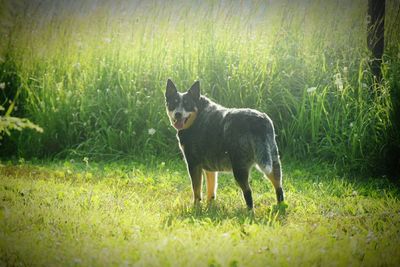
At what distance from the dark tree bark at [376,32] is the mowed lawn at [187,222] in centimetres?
127

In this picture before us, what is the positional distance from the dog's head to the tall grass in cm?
168

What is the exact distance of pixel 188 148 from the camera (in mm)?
4316

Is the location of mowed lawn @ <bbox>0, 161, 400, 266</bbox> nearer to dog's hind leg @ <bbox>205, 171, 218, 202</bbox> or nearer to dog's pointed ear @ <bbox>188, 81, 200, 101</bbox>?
dog's hind leg @ <bbox>205, 171, 218, 202</bbox>

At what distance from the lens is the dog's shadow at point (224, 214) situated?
3729 millimetres

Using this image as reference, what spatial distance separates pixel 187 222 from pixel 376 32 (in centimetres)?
337

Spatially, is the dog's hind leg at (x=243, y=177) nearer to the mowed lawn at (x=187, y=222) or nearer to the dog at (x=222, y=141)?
the dog at (x=222, y=141)

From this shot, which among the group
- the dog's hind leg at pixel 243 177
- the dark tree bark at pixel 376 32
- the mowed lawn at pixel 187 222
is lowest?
the mowed lawn at pixel 187 222

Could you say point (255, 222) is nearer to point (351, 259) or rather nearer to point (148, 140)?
point (351, 259)

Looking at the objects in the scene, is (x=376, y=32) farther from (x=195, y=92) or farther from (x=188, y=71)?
(x=195, y=92)

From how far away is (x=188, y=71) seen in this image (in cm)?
645

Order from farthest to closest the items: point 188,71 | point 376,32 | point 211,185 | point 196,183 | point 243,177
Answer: point 188,71 → point 376,32 → point 211,185 → point 196,183 → point 243,177

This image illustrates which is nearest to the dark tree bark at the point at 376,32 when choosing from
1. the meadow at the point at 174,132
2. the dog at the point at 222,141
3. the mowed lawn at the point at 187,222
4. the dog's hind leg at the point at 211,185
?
the meadow at the point at 174,132

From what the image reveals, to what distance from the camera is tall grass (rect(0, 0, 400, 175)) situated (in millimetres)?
5727

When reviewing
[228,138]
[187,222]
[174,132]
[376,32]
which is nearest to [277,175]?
[228,138]
